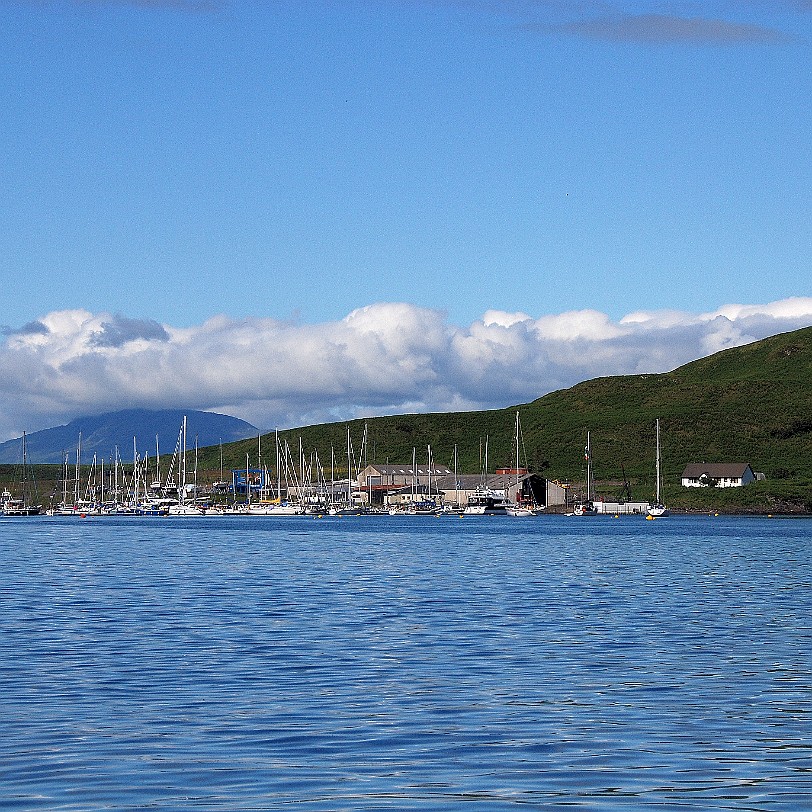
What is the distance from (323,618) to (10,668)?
1523 centimetres

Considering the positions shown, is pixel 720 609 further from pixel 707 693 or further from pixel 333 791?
pixel 333 791

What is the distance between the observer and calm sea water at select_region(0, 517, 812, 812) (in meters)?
20.2

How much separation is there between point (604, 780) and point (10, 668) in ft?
58.7

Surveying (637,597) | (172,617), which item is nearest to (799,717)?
(172,617)

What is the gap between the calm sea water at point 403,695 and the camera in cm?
2023

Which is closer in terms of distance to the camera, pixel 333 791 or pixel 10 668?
pixel 333 791

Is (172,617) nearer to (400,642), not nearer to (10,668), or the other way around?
(400,642)

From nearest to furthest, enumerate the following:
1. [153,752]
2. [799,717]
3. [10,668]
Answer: [153,752] < [799,717] < [10,668]

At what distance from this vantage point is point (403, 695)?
2908cm

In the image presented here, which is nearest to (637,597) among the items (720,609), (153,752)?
(720,609)

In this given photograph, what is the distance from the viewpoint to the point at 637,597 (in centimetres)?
5853

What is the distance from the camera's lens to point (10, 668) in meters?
33.2

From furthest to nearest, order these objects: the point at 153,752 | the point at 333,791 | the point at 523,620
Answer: the point at 523,620
the point at 153,752
the point at 333,791

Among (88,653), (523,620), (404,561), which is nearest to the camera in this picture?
(88,653)
